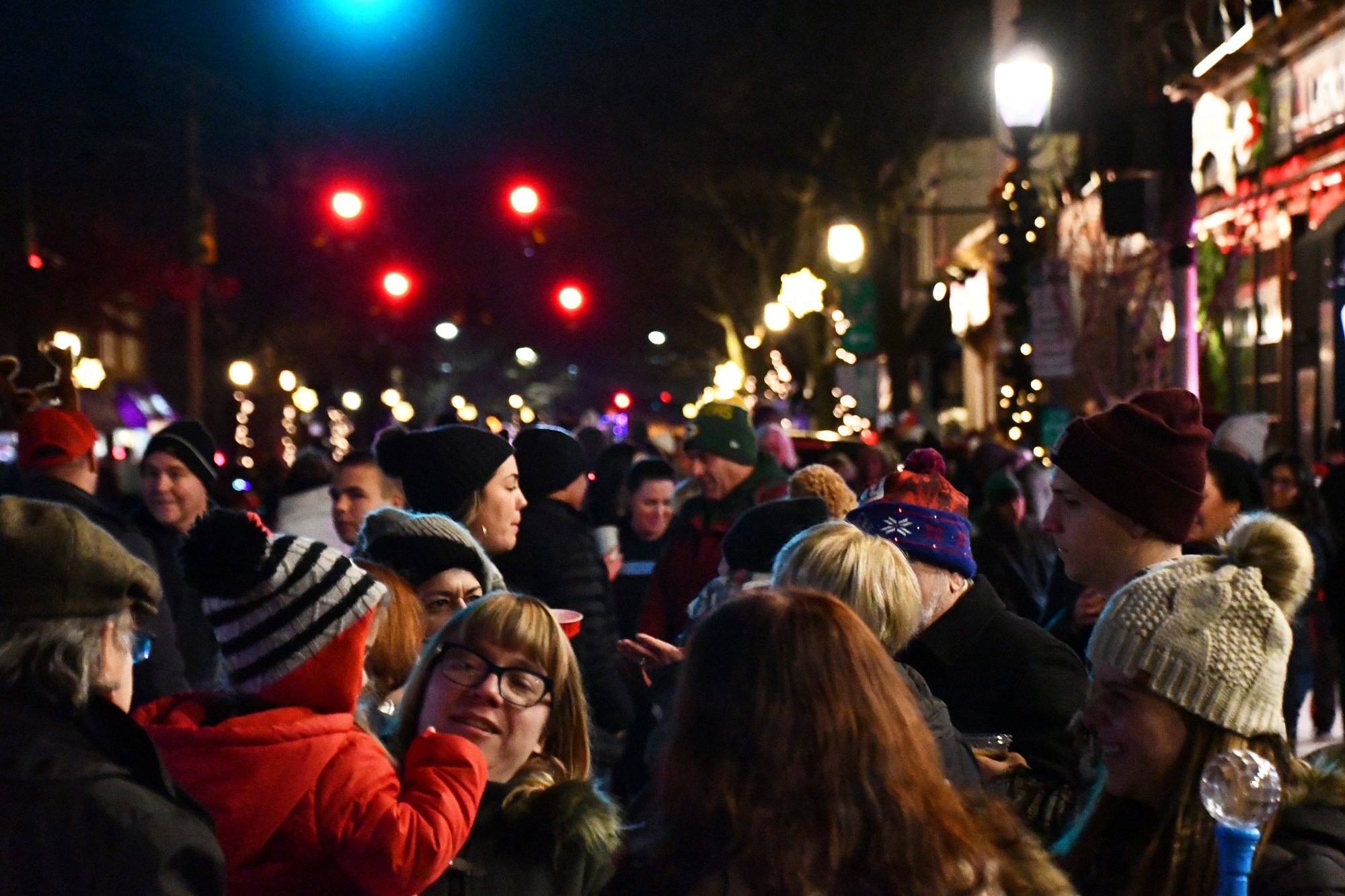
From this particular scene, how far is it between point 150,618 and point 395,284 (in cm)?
1281

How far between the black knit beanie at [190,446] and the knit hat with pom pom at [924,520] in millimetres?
3746

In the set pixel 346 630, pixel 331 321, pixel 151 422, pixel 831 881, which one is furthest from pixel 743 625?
pixel 151 422

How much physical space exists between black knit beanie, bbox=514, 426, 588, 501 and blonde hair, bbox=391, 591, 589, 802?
126 inches

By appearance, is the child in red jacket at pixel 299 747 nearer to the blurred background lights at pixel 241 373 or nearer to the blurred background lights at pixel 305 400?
the blurred background lights at pixel 241 373

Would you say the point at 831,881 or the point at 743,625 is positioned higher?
the point at 743,625

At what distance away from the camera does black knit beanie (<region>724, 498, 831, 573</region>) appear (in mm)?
5551

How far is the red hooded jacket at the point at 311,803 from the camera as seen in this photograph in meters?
3.04

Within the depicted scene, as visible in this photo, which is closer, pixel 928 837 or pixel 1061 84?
pixel 928 837

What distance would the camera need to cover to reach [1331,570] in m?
9.48

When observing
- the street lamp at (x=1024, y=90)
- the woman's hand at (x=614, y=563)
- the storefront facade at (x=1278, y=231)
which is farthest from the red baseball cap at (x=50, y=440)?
the storefront facade at (x=1278, y=231)

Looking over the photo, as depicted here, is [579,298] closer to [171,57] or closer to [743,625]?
[171,57]

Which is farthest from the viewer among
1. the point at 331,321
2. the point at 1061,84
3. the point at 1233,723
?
the point at 331,321

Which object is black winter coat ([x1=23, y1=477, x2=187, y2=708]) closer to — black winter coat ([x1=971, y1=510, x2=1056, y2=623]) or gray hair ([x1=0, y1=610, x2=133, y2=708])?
gray hair ([x1=0, y1=610, x2=133, y2=708])

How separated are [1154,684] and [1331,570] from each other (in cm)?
731
